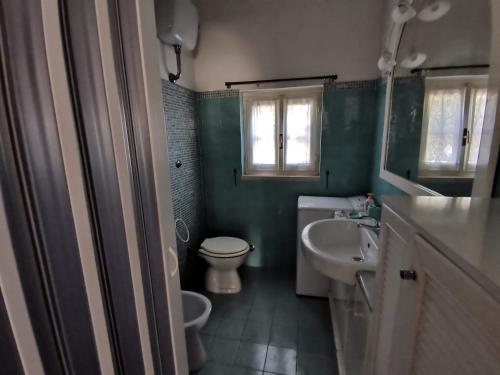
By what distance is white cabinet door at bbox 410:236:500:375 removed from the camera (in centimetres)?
32

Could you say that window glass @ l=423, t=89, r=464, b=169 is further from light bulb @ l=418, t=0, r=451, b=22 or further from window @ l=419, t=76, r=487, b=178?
light bulb @ l=418, t=0, r=451, b=22

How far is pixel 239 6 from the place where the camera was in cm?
203

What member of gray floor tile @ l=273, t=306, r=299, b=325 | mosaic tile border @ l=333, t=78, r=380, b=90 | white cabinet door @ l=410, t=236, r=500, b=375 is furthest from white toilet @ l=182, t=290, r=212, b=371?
mosaic tile border @ l=333, t=78, r=380, b=90

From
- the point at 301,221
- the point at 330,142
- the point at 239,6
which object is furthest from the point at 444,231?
the point at 239,6

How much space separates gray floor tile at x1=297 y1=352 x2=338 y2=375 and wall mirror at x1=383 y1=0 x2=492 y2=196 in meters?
1.21

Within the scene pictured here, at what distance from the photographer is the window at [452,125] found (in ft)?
2.61

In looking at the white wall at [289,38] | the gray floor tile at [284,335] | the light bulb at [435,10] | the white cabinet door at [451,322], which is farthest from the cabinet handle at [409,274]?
the white wall at [289,38]

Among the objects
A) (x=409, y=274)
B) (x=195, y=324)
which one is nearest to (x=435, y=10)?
(x=409, y=274)

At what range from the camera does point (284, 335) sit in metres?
1.71

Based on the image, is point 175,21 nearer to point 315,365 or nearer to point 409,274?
point 409,274

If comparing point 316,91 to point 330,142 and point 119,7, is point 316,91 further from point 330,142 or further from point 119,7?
Answer: point 119,7

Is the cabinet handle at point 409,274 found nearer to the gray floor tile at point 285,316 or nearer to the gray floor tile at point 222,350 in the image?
the gray floor tile at point 222,350

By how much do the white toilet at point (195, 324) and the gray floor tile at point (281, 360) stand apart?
0.42 meters

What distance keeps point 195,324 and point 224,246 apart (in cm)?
82
